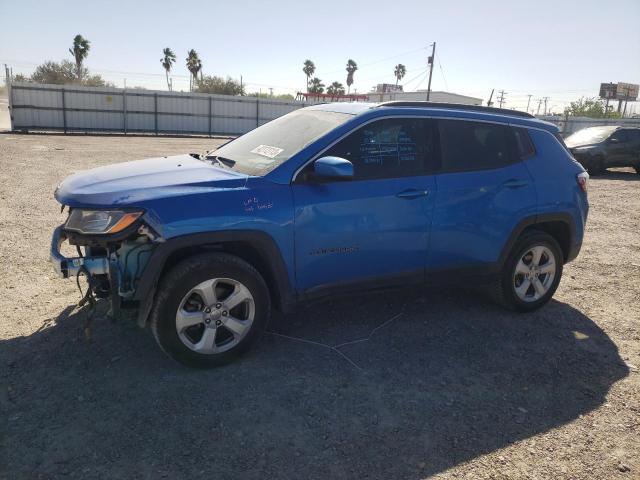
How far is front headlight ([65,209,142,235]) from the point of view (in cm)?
305

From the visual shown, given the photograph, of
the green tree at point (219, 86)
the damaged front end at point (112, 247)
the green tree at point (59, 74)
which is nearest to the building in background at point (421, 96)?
the green tree at point (219, 86)

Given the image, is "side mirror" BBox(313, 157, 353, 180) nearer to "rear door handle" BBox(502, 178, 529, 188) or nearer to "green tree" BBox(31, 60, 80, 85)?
"rear door handle" BBox(502, 178, 529, 188)

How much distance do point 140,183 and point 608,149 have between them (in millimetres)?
16046

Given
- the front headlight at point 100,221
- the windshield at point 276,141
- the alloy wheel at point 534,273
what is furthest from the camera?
the alloy wheel at point 534,273

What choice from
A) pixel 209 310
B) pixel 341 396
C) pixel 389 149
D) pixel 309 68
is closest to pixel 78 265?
pixel 209 310

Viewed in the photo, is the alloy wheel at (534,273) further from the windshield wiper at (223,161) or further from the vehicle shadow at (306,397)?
the windshield wiper at (223,161)

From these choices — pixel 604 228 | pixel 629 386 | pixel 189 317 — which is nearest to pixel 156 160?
pixel 189 317

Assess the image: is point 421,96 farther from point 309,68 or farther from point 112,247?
point 112,247

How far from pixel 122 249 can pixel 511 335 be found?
316 cm

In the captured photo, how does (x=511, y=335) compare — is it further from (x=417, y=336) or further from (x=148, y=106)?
(x=148, y=106)

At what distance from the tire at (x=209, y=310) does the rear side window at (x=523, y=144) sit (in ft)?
8.71

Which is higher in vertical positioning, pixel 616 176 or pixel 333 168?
pixel 333 168

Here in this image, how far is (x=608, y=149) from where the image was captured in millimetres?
15422

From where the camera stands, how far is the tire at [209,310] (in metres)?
Result: 3.18
